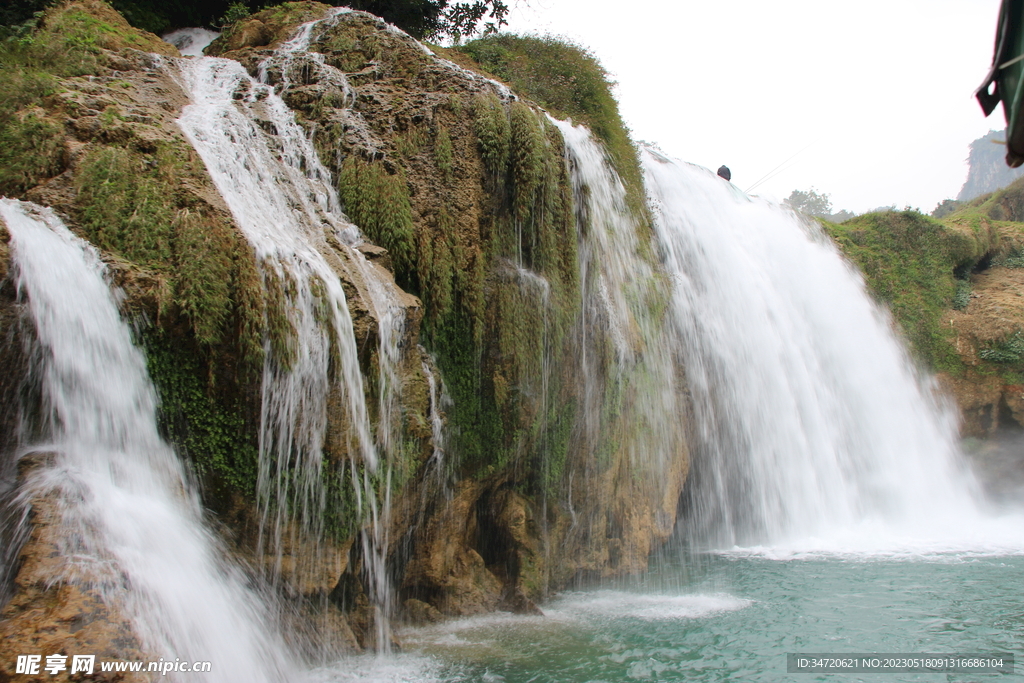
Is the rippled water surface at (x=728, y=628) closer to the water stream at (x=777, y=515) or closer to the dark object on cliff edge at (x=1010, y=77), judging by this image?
the water stream at (x=777, y=515)

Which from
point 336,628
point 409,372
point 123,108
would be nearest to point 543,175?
point 409,372

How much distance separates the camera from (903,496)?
13992mm

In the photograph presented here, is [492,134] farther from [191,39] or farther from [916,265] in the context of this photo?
[916,265]

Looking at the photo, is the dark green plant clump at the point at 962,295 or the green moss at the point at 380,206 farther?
the dark green plant clump at the point at 962,295

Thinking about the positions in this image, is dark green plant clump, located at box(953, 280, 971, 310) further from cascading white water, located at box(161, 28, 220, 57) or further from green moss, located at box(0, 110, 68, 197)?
green moss, located at box(0, 110, 68, 197)

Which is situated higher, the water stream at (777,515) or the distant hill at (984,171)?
the distant hill at (984,171)

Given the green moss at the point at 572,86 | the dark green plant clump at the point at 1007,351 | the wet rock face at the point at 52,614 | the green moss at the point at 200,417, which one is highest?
the green moss at the point at 572,86

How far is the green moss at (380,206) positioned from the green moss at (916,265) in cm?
1453

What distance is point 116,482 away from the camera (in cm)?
464

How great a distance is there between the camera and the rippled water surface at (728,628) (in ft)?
19.9

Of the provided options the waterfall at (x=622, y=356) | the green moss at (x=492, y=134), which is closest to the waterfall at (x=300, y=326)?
the green moss at (x=492, y=134)

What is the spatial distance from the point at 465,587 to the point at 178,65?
737cm

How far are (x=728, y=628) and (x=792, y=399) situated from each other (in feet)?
22.6

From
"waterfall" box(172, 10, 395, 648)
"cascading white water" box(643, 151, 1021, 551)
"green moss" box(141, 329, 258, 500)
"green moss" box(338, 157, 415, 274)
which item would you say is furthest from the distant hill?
"green moss" box(141, 329, 258, 500)
